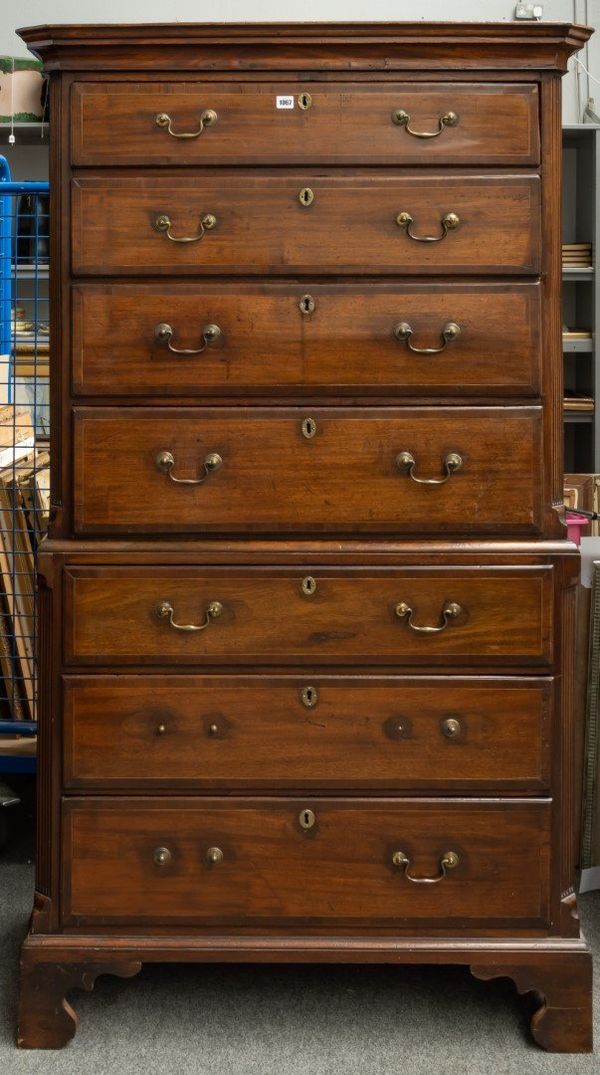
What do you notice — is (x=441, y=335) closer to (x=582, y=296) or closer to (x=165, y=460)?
(x=165, y=460)

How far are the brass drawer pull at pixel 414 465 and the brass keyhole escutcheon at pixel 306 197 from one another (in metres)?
0.40

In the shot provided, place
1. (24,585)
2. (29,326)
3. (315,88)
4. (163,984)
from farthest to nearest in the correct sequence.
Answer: (29,326) → (24,585) → (163,984) → (315,88)

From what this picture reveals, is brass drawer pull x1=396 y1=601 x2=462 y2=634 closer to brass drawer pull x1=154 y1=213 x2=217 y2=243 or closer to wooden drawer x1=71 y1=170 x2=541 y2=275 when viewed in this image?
wooden drawer x1=71 y1=170 x2=541 y2=275

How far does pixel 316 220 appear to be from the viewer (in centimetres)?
171

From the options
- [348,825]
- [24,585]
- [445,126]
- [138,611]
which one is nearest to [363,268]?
[445,126]

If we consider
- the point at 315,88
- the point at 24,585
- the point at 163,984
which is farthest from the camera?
the point at 24,585

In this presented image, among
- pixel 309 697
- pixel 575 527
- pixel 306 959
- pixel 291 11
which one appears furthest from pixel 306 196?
pixel 291 11

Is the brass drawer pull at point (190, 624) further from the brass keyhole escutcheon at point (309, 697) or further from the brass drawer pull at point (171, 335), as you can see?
the brass drawer pull at point (171, 335)

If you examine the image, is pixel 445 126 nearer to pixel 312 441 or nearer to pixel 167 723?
pixel 312 441

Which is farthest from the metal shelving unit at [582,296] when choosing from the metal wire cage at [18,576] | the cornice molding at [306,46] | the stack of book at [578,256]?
the cornice molding at [306,46]

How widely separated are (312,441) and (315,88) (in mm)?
530

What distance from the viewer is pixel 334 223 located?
67.3 inches

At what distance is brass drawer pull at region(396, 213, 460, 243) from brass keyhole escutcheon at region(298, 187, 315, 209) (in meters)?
0.13

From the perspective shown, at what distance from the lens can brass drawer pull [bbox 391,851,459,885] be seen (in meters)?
1.77
